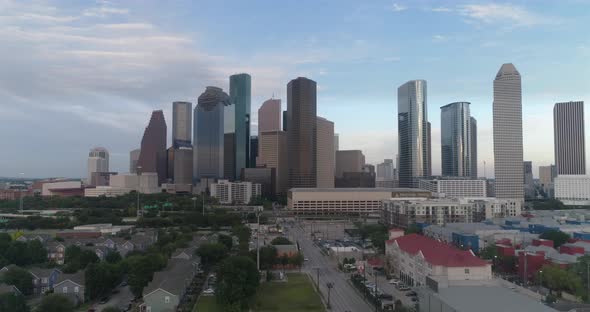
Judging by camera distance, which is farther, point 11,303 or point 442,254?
point 442,254

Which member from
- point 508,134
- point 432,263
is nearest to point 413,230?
point 432,263

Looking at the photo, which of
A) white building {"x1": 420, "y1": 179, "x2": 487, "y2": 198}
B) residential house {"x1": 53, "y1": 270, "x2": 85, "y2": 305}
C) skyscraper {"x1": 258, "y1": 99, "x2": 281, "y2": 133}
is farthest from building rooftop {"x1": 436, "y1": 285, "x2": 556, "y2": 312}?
skyscraper {"x1": 258, "y1": 99, "x2": 281, "y2": 133}

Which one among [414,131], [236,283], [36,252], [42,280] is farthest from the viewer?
[414,131]

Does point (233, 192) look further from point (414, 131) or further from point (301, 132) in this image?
point (414, 131)

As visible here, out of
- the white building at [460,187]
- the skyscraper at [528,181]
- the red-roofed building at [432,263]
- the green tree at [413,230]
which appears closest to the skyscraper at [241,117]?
the white building at [460,187]

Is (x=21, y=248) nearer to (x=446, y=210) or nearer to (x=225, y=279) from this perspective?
(x=225, y=279)

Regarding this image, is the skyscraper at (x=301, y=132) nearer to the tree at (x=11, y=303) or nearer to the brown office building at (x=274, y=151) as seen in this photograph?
the brown office building at (x=274, y=151)
